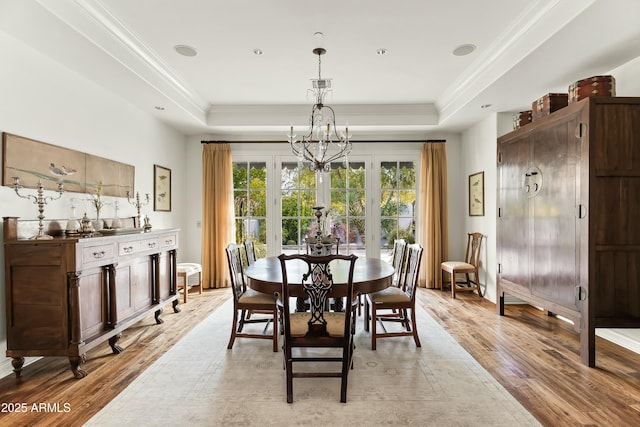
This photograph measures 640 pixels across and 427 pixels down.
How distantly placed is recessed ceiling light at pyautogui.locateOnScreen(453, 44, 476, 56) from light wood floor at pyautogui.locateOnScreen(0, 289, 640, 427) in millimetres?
2818

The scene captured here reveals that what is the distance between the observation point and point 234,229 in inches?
222

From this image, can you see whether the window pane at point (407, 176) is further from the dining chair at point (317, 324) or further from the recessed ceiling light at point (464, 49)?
the dining chair at point (317, 324)

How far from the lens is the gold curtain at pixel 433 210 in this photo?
558cm

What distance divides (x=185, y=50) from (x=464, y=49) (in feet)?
9.00

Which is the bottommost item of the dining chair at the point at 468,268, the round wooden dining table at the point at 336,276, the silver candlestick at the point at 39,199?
the dining chair at the point at 468,268

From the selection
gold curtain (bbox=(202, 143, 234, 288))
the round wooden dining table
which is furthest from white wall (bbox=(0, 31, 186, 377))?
the round wooden dining table

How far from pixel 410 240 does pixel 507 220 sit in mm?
2028

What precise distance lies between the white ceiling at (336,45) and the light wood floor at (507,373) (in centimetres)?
255

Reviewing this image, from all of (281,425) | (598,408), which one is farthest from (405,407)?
(598,408)

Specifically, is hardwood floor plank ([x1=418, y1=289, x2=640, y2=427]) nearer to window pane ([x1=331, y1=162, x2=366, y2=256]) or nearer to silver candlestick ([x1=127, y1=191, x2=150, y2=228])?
window pane ([x1=331, y1=162, x2=366, y2=256])

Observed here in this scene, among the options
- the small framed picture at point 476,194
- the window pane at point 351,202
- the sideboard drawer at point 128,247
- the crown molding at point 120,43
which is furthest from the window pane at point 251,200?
the small framed picture at point 476,194

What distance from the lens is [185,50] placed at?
335cm

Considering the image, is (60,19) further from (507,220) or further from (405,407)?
(507,220)

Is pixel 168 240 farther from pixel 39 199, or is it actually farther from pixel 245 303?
pixel 245 303
